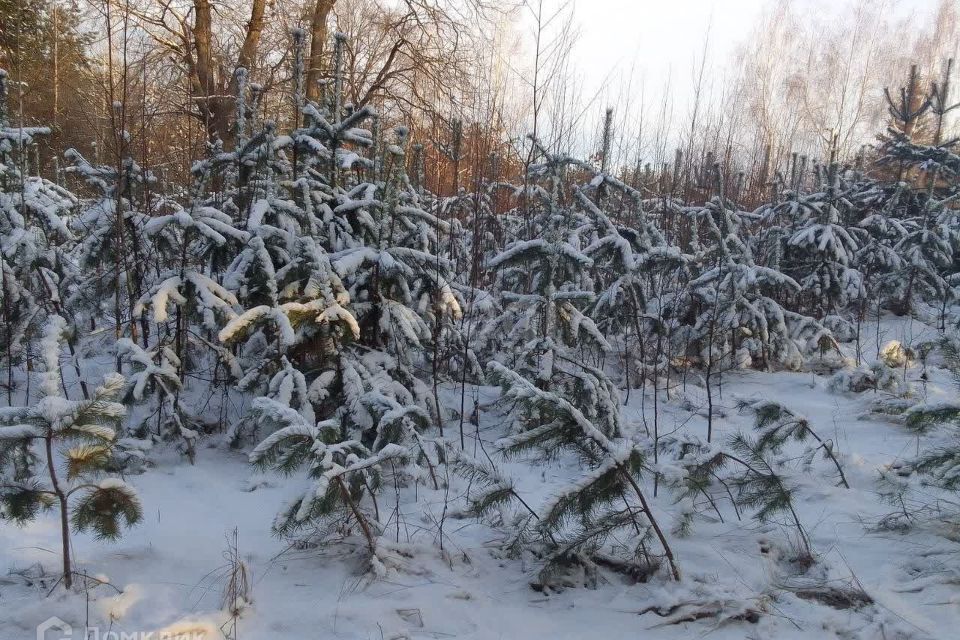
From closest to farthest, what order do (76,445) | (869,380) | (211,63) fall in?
(76,445)
(869,380)
(211,63)

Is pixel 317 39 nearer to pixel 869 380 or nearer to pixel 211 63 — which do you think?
pixel 211 63

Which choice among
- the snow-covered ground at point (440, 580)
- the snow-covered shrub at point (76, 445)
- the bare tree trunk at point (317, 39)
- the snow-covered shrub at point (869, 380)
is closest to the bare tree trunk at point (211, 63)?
the bare tree trunk at point (317, 39)

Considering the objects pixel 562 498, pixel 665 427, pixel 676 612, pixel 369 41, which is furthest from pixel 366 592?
pixel 369 41

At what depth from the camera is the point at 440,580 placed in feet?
8.18

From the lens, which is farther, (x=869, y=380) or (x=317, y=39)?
(x=317, y=39)

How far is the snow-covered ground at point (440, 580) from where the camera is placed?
212 cm

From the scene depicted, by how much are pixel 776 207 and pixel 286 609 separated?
813 cm

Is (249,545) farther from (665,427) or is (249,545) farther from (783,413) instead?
(665,427)

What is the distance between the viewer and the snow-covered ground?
212 centimetres

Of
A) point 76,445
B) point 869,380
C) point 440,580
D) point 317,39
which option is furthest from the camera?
point 317,39

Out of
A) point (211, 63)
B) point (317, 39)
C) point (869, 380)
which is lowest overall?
point (869, 380)

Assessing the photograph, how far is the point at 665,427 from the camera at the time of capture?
185 inches

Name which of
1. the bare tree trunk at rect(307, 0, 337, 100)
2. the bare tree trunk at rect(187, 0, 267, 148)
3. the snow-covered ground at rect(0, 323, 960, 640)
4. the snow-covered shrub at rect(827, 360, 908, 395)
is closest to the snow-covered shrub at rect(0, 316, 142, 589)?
the snow-covered ground at rect(0, 323, 960, 640)

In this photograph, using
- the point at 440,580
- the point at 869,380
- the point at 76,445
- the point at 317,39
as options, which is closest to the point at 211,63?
the point at 317,39
